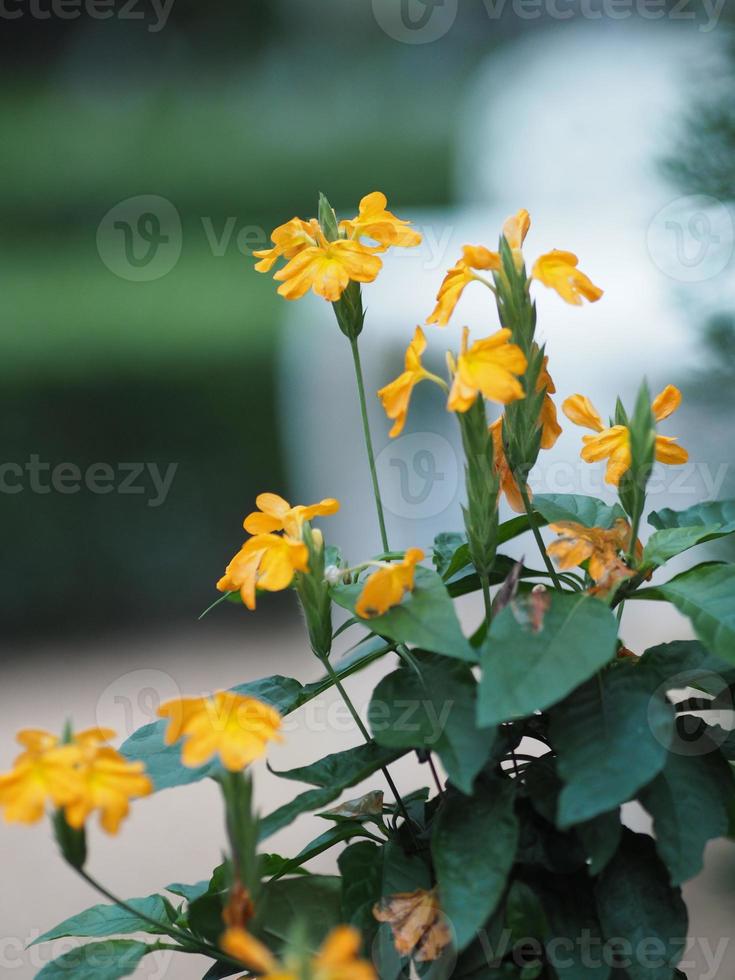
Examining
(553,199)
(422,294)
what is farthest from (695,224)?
(553,199)

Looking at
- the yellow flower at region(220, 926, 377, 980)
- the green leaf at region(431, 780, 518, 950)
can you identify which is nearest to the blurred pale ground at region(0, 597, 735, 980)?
the green leaf at region(431, 780, 518, 950)

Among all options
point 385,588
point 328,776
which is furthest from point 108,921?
point 385,588

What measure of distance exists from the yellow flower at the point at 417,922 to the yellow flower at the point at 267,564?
0.16m

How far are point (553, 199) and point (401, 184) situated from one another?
0.46 meters

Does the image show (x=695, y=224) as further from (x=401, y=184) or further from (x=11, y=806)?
(x=401, y=184)

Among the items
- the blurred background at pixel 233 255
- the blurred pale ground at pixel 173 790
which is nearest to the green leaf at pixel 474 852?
the blurred pale ground at pixel 173 790

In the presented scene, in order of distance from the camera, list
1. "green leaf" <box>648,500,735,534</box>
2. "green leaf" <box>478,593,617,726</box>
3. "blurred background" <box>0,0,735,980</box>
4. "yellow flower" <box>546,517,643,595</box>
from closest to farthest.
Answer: "green leaf" <box>478,593,617,726</box> < "yellow flower" <box>546,517,643,595</box> < "green leaf" <box>648,500,735,534</box> < "blurred background" <box>0,0,735,980</box>

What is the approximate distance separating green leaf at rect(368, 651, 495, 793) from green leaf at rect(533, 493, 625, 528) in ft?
0.42

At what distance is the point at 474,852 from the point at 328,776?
0.30ft

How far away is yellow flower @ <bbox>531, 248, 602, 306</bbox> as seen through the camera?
498 millimetres

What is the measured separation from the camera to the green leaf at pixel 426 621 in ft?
1.45

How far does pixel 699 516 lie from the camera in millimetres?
653

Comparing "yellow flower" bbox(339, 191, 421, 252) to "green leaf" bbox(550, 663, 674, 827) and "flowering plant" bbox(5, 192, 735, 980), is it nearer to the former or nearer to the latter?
"flowering plant" bbox(5, 192, 735, 980)

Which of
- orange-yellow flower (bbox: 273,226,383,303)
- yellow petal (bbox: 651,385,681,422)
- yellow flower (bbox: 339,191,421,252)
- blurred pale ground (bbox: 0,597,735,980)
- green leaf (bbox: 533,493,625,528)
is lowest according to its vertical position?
blurred pale ground (bbox: 0,597,735,980)
